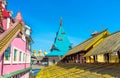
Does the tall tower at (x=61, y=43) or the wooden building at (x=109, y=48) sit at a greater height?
the tall tower at (x=61, y=43)

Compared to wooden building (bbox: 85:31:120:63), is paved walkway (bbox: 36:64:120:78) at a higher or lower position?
lower

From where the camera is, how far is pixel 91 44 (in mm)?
20984

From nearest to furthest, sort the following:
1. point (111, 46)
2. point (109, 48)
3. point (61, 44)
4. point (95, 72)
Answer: point (95, 72) → point (109, 48) → point (111, 46) → point (61, 44)

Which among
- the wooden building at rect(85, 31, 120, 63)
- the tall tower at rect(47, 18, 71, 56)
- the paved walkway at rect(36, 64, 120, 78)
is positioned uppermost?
the tall tower at rect(47, 18, 71, 56)

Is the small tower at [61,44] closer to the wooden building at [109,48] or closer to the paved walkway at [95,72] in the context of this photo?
the wooden building at [109,48]

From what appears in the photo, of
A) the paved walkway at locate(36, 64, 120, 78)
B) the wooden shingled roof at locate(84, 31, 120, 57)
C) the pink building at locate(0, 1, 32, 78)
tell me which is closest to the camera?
the paved walkway at locate(36, 64, 120, 78)

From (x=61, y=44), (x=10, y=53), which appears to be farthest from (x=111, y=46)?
(x=61, y=44)

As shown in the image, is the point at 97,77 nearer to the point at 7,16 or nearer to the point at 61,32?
the point at 7,16

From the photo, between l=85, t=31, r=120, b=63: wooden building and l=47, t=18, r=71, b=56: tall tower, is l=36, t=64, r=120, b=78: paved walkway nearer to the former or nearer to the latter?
l=85, t=31, r=120, b=63: wooden building

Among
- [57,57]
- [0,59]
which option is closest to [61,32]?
[57,57]

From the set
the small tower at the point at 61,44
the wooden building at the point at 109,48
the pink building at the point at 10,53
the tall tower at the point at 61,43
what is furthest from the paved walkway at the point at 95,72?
the tall tower at the point at 61,43

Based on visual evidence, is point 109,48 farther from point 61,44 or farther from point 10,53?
point 61,44

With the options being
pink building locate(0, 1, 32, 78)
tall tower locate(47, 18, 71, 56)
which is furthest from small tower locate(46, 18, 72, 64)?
pink building locate(0, 1, 32, 78)

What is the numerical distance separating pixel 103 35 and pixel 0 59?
1317 cm
